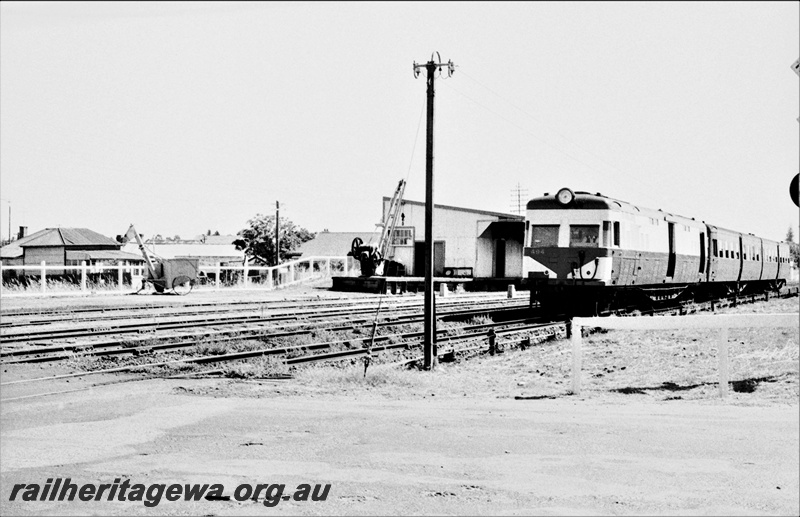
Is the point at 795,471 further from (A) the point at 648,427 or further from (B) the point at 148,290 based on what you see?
(B) the point at 148,290

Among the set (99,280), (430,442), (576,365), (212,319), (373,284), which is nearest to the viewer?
(430,442)

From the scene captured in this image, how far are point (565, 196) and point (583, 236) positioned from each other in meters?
1.09

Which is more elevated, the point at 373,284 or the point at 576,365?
the point at 373,284

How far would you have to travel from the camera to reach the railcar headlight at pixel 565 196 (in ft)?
68.6

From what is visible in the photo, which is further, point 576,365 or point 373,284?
point 373,284

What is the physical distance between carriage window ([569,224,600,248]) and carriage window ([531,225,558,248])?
437mm

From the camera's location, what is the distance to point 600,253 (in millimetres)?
20562

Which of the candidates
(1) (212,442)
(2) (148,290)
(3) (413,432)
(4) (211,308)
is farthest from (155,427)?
(2) (148,290)

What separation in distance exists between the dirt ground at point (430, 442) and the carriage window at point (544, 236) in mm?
9261

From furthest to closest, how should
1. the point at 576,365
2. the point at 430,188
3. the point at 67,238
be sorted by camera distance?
the point at 67,238
the point at 430,188
the point at 576,365

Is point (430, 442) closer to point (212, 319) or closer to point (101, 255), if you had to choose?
point (212, 319)

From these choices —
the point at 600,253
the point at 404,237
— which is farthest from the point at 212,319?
the point at 404,237

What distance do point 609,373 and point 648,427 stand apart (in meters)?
5.12

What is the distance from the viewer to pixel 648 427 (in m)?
7.84
